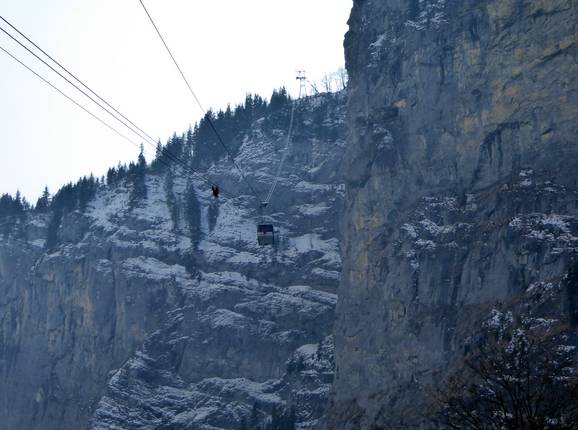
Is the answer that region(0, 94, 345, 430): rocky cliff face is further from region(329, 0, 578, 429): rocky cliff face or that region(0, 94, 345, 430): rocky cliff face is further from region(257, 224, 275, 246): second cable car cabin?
region(257, 224, 275, 246): second cable car cabin

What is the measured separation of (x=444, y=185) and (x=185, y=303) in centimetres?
4338

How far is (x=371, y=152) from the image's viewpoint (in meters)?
94.0

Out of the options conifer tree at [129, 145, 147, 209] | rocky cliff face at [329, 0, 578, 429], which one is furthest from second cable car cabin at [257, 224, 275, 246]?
conifer tree at [129, 145, 147, 209]

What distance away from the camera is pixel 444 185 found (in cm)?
8469

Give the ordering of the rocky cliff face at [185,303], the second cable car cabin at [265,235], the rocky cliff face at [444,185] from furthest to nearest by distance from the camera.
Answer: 1. the rocky cliff face at [185,303]
2. the rocky cliff face at [444,185]
3. the second cable car cabin at [265,235]

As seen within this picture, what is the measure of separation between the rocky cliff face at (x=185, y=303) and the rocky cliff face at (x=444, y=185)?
18620 millimetres

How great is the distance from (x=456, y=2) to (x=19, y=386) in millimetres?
73498

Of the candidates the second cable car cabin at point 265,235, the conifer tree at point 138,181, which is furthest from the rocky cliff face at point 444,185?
the conifer tree at point 138,181

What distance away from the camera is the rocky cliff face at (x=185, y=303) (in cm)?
10850

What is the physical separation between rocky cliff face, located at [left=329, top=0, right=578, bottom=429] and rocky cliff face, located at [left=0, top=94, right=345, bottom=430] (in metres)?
18.6

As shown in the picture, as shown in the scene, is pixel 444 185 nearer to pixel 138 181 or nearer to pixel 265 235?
pixel 265 235

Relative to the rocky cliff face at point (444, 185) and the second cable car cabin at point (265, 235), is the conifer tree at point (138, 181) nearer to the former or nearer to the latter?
the rocky cliff face at point (444, 185)

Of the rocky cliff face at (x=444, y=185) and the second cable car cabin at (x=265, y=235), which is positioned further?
the rocky cliff face at (x=444, y=185)

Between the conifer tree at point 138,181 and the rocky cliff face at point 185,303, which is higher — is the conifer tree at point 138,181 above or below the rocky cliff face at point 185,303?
above
